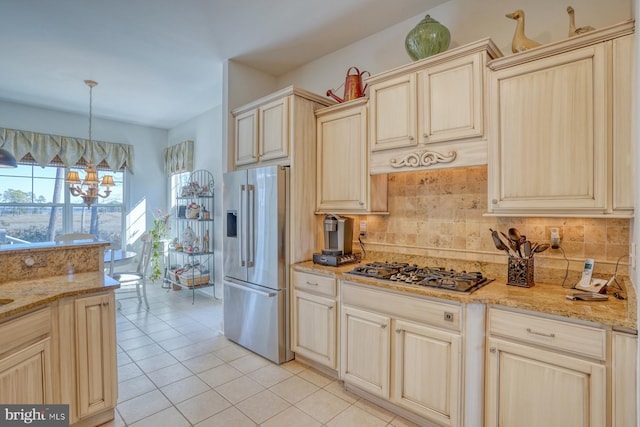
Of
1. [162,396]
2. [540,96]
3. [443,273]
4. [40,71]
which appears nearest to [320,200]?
[443,273]

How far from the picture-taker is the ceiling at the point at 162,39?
2.51 meters

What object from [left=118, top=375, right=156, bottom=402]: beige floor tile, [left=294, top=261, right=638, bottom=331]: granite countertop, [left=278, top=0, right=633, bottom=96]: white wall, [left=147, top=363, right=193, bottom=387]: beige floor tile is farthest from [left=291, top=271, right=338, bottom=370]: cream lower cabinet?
[left=278, top=0, right=633, bottom=96]: white wall

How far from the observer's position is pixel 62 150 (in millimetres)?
4906

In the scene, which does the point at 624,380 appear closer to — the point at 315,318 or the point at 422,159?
the point at 422,159

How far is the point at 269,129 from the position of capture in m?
3.01

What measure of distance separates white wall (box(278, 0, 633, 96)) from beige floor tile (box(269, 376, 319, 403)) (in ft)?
8.94

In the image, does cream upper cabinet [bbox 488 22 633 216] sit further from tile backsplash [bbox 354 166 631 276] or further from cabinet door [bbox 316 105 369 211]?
cabinet door [bbox 316 105 369 211]

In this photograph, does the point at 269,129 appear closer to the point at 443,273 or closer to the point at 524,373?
the point at 443,273

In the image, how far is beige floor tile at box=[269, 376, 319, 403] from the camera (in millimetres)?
2305

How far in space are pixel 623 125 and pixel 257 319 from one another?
289cm

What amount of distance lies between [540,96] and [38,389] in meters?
3.14

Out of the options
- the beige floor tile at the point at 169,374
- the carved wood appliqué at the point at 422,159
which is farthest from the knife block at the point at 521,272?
the beige floor tile at the point at 169,374

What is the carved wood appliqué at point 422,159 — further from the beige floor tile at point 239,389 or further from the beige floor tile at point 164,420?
the beige floor tile at point 164,420

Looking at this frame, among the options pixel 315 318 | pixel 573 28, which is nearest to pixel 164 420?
pixel 315 318
